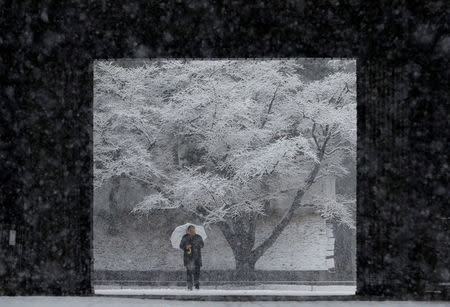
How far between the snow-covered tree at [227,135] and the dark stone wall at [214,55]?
357 inches

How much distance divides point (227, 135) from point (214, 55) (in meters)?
9.80

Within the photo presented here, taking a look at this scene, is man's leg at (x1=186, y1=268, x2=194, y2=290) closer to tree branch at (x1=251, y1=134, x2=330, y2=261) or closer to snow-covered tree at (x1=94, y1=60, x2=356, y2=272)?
snow-covered tree at (x1=94, y1=60, x2=356, y2=272)

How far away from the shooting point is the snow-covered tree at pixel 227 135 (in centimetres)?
1738

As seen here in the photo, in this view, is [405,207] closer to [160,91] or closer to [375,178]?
[375,178]

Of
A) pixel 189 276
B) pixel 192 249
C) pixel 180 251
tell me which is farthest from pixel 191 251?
pixel 180 251

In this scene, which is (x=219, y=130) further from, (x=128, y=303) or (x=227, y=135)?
(x=128, y=303)

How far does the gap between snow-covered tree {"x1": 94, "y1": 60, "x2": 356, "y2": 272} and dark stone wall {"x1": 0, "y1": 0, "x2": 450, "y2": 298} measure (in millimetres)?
9079

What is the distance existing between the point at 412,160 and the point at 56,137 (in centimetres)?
410

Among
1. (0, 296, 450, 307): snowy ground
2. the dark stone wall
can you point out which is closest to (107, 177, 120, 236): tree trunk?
the dark stone wall

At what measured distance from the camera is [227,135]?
1742 cm

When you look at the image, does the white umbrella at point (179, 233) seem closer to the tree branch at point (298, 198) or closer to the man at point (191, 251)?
the tree branch at point (298, 198)

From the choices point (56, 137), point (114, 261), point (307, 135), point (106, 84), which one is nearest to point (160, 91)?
point (106, 84)

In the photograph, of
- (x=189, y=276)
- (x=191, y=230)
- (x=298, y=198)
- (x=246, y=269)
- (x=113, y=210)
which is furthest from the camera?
(x=113, y=210)

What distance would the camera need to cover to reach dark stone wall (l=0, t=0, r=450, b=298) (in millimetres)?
7328
